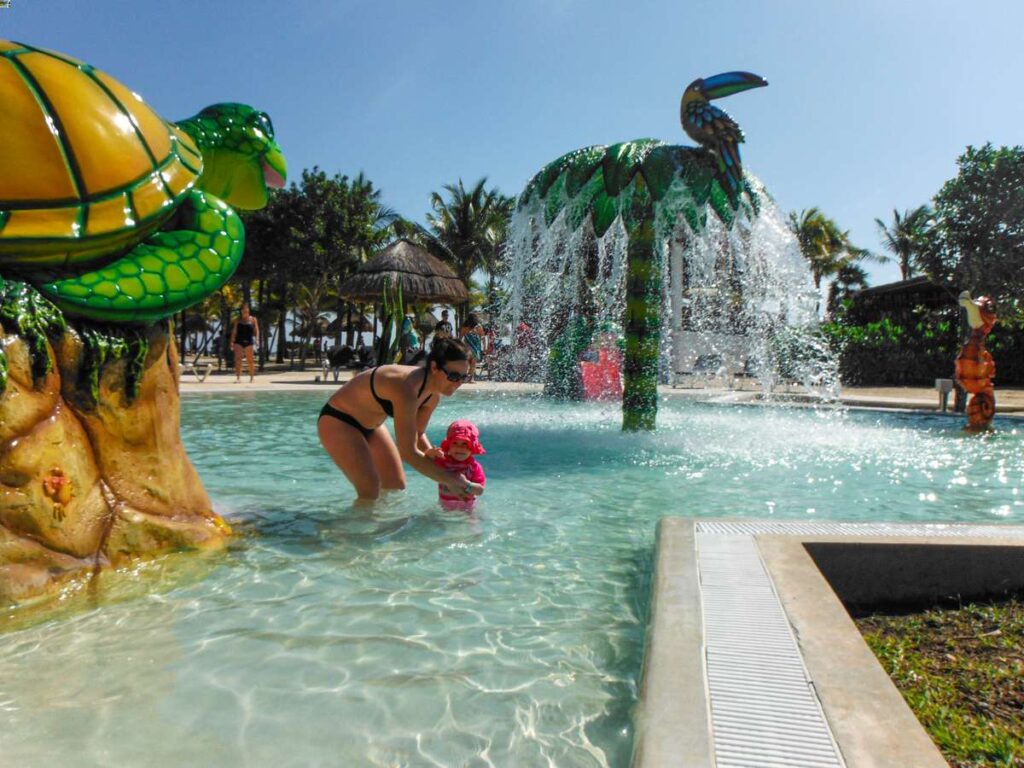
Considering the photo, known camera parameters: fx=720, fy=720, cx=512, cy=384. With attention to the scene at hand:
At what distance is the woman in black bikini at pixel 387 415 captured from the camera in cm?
433

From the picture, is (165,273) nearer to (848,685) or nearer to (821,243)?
(848,685)

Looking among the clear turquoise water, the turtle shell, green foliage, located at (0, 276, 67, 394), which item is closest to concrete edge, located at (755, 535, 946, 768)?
the clear turquoise water

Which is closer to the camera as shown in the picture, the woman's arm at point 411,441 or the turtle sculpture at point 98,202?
the turtle sculpture at point 98,202

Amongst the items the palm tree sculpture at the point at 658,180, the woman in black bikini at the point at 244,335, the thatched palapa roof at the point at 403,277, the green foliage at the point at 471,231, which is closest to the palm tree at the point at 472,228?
the green foliage at the point at 471,231

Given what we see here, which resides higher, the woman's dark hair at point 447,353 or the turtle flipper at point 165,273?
the turtle flipper at point 165,273

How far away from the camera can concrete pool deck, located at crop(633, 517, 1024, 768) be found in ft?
5.96

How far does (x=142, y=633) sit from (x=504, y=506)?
2885 mm

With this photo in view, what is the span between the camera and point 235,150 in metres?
4.80

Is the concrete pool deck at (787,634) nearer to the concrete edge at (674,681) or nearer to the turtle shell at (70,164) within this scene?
the concrete edge at (674,681)

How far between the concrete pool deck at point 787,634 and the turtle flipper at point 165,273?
269cm

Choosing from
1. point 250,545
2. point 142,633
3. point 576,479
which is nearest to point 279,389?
point 576,479

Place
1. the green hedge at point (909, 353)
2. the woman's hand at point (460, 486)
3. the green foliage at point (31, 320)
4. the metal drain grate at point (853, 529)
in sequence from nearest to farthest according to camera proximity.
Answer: the green foliage at point (31, 320)
the metal drain grate at point (853, 529)
the woman's hand at point (460, 486)
the green hedge at point (909, 353)

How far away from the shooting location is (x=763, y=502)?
5.67 metres

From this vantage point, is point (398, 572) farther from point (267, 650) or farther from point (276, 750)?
point (276, 750)
